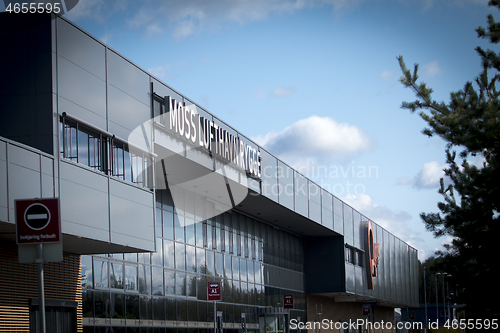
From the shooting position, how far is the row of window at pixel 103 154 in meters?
16.1

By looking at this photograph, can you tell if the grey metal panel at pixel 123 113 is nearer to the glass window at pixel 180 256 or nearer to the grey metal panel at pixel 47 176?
the grey metal panel at pixel 47 176

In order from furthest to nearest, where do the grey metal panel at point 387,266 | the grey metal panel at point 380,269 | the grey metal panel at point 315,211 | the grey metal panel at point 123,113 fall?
the grey metal panel at point 387,266
the grey metal panel at point 380,269
the grey metal panel at point 315,211
the grey metal panel at point 123,113

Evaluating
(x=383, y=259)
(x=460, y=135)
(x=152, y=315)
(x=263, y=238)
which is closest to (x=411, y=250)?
(x=383, y=259)

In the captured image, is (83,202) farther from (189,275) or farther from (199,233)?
(199,233)

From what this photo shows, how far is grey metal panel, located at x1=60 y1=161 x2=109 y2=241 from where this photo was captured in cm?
1490

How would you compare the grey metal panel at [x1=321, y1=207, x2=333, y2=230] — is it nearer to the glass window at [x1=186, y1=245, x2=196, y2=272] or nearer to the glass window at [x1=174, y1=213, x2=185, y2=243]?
the glass window at [x1=186, y1=245, x2=196, y2=272]

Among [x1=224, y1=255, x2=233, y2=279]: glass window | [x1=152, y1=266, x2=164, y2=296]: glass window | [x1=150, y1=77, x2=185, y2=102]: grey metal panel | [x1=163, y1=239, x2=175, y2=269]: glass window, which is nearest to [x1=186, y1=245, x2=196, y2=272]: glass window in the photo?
[x1=163, y1=239, x2=175, y2=269]: glass window

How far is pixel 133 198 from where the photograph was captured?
18.1 m

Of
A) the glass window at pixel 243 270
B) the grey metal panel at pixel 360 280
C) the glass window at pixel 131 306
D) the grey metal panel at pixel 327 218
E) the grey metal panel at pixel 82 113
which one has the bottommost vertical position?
the grey metal panel at pixel 360 280

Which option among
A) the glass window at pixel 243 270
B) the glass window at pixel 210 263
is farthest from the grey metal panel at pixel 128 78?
the glass window at pixel 243 270

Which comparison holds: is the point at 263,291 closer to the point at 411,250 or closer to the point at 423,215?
the point at 423,215

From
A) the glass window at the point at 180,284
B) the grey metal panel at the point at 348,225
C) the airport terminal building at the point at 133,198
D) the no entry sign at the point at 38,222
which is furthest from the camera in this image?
the grey metal panel at the point at 348,225

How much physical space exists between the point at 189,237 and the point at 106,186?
41.7 ft

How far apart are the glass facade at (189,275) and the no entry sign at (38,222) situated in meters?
13.0
